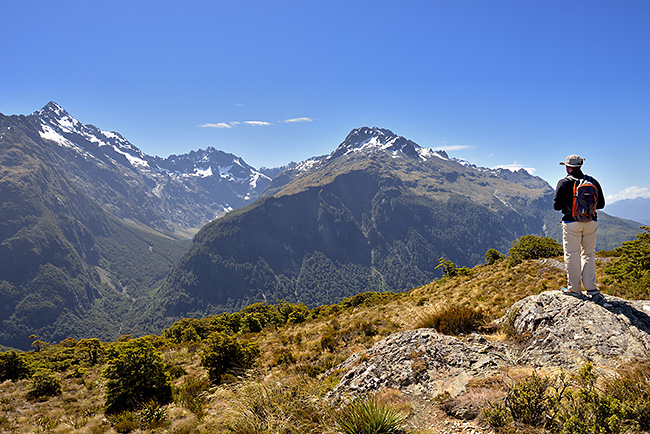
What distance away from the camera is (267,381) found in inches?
299

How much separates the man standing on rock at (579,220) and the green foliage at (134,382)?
1543cm

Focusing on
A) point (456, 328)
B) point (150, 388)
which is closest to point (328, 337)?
point (456, 328)

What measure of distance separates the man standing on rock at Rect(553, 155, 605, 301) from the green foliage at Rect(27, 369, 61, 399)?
76.9 feet

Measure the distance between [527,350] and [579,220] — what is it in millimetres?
4100

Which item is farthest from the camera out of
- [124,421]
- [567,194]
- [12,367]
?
[12,367]

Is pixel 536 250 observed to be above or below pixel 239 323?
above

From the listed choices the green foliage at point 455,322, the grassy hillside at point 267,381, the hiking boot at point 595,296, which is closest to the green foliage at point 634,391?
the grassy hillside at point 267,381

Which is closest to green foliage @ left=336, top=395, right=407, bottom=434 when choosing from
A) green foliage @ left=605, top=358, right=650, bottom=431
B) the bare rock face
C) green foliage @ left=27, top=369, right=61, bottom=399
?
green foliage @ left=605, top=358, right=650, bottom=431

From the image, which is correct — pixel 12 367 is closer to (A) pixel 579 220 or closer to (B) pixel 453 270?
(A) pixel 579 220

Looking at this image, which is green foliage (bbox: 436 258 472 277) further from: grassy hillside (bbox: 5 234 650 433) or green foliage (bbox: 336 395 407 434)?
green foliage (bbox: 336 395 407 434)

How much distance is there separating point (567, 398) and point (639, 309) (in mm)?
4656

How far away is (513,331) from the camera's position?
848 centimetres

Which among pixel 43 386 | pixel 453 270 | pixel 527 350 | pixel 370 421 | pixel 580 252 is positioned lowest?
pixel 43 386

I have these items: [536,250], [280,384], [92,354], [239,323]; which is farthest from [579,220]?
[92,354]
